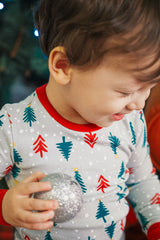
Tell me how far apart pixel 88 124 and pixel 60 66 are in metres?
0.18

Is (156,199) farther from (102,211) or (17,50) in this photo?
(17,50)

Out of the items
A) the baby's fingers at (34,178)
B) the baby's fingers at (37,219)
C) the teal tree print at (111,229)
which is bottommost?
the teal tree print at (111,229)

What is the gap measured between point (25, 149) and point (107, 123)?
213 millimetres

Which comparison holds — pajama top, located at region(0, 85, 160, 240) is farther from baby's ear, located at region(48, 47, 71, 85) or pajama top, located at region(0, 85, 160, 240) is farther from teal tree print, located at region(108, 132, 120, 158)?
baby's ear, located at region(48, 47, 71, 85)

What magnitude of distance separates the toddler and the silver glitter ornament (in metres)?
0.02

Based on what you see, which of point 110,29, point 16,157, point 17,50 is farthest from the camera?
point 17,50

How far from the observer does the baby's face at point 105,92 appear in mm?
586

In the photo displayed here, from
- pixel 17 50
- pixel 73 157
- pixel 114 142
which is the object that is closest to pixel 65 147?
pixel 73 157

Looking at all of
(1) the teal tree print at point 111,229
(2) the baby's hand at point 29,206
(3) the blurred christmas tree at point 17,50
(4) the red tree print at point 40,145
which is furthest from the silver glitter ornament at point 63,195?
(3) the blurred christmas tree at point 17,50

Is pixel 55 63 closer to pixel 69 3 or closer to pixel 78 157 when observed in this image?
pixel 69 3

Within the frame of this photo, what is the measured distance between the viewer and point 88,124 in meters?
0.76

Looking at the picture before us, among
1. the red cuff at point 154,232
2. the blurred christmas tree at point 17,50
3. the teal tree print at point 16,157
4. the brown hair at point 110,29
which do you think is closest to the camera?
the brown hair at point 110,29

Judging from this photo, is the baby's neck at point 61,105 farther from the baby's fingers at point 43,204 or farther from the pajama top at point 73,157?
the baby's fingers at point 43,204

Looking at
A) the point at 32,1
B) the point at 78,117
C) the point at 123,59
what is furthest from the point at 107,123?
the point at 32,1
